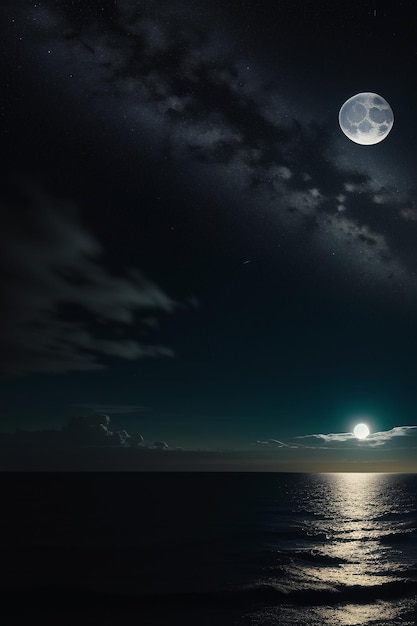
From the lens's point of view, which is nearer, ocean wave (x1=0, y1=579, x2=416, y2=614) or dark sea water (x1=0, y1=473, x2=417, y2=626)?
dark sea water (x1=0, y1=473, x2=417, y2=626)

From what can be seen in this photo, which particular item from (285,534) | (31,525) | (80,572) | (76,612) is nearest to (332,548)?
(285,534)

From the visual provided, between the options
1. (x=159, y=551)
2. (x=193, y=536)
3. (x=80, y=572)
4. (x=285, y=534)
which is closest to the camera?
(x=80, y=572)

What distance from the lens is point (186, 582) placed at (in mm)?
30438

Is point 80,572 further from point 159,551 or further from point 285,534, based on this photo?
point 285,534

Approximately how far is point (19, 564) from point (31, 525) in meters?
31.3

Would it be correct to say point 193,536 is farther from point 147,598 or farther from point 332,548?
point 147,598

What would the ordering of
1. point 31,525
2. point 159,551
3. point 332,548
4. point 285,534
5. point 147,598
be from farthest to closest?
point 31,525, point 285,534, point 332,548, point 159,551, point 147,598

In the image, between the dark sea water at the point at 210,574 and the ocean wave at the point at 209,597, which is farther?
the ocean wave at the point at 209,597

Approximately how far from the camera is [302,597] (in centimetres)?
2728

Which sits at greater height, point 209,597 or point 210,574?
point 209,597

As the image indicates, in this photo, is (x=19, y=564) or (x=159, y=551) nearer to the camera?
(x=19, y=564)

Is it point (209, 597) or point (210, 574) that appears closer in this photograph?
point (209, 597)

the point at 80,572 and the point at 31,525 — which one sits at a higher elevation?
the point at 80,572

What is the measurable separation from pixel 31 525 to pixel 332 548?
150 feet
